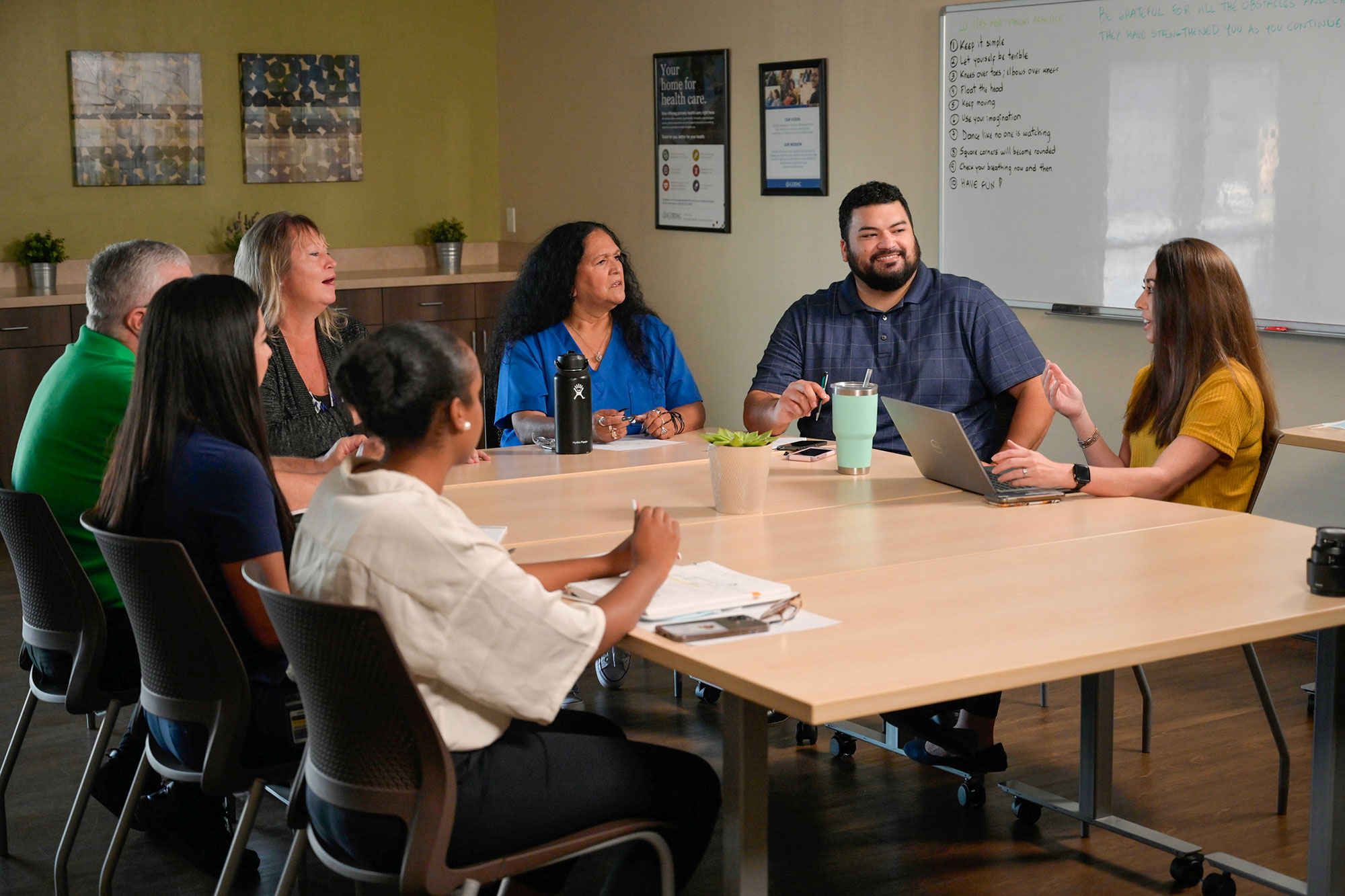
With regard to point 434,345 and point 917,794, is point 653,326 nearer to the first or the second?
point 917,794

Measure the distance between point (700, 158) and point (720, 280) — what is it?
514mm

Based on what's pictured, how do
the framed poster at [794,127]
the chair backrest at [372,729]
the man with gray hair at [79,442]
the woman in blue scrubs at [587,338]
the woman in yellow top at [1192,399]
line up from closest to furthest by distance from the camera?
the chair backrest at [372,729], the man with gray hair at [79,442], the woman in yellow top at [1192,399], the woman in blue scrubs at [587,338], the framed poster at [794,127]

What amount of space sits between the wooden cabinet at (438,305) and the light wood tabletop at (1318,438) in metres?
3.66

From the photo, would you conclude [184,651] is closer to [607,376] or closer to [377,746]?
[377,746]

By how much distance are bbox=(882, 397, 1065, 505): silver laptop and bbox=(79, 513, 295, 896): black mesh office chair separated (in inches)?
49.3

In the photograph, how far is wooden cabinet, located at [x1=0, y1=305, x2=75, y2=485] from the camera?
217 inches

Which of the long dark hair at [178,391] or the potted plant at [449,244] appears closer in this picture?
the long dark hair at [178,391]

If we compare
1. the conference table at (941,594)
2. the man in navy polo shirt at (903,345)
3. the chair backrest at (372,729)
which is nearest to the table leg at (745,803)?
the conference table at (941,594)

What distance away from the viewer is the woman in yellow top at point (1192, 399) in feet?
8.77

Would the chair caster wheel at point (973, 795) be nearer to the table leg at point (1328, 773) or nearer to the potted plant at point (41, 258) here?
the table leg at point (1328, 773)

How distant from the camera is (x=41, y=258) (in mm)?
5859

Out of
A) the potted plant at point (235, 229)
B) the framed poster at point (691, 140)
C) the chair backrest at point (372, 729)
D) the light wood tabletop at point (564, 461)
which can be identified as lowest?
the chair backrest at point (372, 729)

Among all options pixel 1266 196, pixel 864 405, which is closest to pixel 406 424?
pixel 864 405

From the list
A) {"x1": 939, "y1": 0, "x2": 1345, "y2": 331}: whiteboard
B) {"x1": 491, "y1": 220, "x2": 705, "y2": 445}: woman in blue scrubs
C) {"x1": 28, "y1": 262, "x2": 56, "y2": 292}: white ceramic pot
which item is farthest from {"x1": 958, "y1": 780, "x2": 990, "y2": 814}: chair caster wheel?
{"x1": 28, "y1": 262, "x2": 56, "y2": 292}: white ceramic pot
